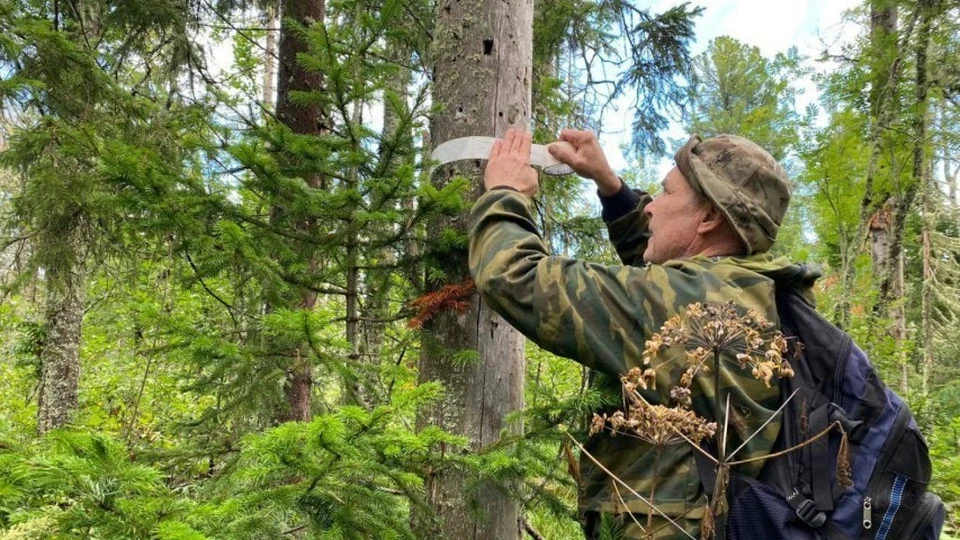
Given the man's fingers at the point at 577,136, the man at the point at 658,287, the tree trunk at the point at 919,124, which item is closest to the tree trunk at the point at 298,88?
the man's fingers at the point at 577,136

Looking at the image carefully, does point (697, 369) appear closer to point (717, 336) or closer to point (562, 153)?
point (717, 336)

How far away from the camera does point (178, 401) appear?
9781 mm

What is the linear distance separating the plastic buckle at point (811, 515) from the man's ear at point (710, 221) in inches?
35.1

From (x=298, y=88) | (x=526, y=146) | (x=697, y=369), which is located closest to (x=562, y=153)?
(x=526, y=146)

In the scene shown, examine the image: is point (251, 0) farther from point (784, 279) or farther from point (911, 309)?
point (911, 309)

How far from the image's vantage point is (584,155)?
2.56 m

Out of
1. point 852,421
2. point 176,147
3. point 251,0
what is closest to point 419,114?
point 852,421

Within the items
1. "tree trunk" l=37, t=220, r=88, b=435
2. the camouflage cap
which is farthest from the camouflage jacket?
"tree trunk" l=37, t=220, r=88, b=435

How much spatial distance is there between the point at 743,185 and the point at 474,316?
119cm

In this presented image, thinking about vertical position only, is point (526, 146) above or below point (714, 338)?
above

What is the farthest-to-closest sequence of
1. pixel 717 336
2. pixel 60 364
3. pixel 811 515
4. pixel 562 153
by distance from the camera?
pixel 60 364 < pixel 562 153 < pixel 811 515 < pixel 717 336

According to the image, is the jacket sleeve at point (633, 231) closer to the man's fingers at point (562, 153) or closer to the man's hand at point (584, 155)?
the man's hand at point (584, 155)

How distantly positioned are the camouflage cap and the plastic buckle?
794mm

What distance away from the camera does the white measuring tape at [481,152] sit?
2508 mm
